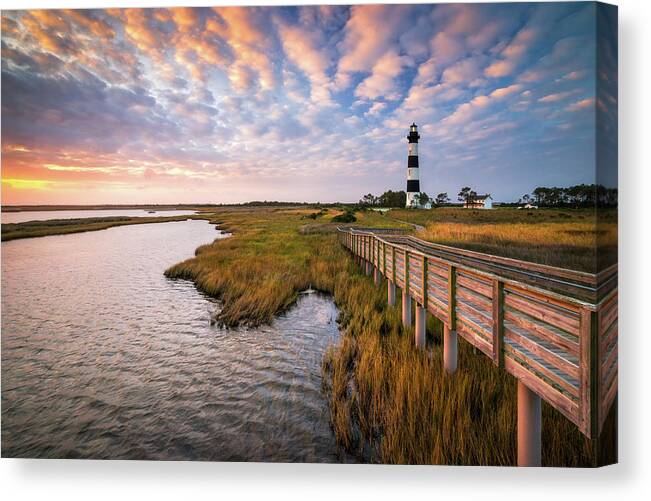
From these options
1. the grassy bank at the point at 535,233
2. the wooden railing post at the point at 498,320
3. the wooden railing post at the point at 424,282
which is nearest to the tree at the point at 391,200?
the grassy bank at the point at 535,233

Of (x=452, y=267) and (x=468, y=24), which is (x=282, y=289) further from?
(x=468, y=24)

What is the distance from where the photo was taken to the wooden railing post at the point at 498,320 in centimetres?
314

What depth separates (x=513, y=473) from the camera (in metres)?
3.68

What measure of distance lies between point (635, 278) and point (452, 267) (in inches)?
93.3

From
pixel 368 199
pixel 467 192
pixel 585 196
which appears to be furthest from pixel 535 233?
pixel 368 199

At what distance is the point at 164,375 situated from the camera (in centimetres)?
562

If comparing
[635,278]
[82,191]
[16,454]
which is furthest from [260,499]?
[82,191]

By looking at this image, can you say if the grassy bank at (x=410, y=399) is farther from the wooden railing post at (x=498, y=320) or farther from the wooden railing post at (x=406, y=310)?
the wooden railing post at (x=498, y=320)

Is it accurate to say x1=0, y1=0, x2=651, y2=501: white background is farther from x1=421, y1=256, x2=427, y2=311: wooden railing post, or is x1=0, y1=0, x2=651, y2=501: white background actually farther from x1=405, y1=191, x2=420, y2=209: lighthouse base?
x1=405, y1=191, x2=420, y2=209: lighthouse base

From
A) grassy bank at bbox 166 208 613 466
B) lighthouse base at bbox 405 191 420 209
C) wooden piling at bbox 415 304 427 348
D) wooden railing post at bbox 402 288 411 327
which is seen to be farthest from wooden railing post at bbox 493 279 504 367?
lighthouse base at bbox 405 191 420 209

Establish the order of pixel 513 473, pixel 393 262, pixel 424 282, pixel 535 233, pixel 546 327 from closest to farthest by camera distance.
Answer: pixel 546 327
pixel 513 473
pixel 424 282
pixel 393 262
pixel 535 233

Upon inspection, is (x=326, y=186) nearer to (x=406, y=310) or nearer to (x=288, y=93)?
(x=288, y=93)

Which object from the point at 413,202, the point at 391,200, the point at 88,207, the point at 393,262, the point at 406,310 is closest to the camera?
the point at 406,310

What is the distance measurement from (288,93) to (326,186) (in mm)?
3636
